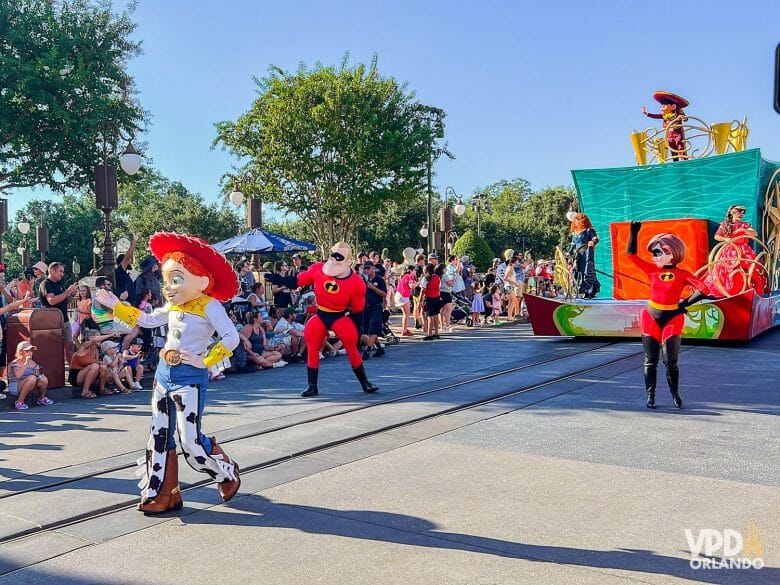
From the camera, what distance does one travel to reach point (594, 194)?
16.5 m

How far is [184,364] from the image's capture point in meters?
4.59

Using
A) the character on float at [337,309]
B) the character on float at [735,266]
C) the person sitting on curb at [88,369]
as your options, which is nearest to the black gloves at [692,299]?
the character on float at [337,309]

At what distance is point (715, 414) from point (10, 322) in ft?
25.6

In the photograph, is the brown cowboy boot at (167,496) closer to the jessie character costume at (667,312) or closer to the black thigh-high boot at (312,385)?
the black thigh-high boot at (312,385)

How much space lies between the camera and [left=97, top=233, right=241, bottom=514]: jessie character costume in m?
4.49

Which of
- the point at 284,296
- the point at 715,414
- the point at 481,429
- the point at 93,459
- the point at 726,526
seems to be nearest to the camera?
the point at 726,526

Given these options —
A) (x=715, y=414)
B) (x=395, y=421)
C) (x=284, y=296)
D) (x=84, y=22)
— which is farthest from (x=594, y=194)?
(x=84, y=22)

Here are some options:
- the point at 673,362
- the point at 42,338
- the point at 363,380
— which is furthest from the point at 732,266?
the point at 42,338

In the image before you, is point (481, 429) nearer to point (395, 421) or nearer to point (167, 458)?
point (395, 421)

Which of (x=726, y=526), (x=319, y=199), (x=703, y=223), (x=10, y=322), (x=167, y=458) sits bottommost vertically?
(x=726, y=526)

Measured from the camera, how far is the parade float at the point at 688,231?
42.9ft

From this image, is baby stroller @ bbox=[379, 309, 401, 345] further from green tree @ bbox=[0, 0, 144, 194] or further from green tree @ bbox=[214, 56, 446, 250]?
green tree @ bbox=[214, 56, 446, 250]

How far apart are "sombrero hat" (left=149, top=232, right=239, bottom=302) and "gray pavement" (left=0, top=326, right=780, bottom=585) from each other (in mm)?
1325

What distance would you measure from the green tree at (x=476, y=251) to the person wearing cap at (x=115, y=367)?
24.8 m
